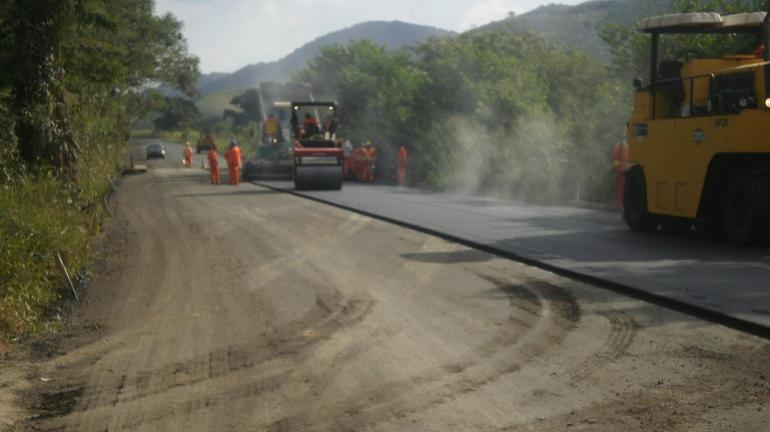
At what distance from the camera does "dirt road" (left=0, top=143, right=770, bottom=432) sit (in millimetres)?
6109

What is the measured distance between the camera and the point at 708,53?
20.6 meters

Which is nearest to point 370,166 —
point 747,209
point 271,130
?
point 271,130

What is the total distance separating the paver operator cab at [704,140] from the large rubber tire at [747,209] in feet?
0.04

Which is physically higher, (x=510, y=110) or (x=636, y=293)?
(x=510, y=110)

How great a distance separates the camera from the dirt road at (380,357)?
20.0 feet

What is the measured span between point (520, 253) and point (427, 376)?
677cm

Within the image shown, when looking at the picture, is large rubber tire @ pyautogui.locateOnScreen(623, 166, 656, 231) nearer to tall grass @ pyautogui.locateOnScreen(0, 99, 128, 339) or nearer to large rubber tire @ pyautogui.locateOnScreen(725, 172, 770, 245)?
large rubber tire @ pyautogui.locateOnScreen(725, 172, 770, 245)

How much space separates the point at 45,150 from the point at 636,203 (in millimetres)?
9380

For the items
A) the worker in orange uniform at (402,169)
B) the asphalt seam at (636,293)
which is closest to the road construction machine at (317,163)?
the worker in orange uniform at (402,169)

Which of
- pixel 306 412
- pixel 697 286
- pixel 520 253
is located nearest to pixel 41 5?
pixel 520 253

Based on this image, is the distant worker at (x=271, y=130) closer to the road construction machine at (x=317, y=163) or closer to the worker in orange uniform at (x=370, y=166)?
the worker in orange uniform at (x=370, y=166)

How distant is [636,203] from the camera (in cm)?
1678

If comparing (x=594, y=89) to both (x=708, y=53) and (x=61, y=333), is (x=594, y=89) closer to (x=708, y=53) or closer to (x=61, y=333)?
(x=708, y=53)

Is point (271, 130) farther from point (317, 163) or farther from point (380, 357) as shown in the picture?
point (380, 357)
